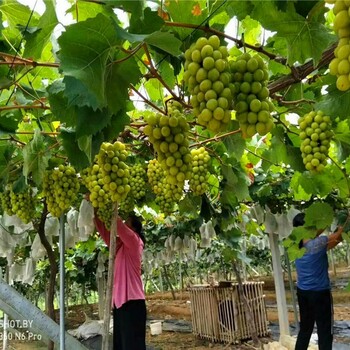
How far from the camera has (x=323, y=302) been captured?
444cm

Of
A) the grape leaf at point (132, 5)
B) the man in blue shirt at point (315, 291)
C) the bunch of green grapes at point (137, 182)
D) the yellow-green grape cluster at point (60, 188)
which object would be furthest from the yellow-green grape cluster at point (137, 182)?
the man in blue shirt at point (315, 291)

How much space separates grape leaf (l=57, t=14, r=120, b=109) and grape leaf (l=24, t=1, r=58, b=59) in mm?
301

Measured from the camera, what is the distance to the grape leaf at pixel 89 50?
105 cm

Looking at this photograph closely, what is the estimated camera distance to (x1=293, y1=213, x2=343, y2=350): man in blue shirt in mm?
4340

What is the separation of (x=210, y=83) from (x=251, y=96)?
129mm

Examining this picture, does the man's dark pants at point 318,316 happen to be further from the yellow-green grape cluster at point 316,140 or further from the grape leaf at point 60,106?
the grape leaf at point 60,106

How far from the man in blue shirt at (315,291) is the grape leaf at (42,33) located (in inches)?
136

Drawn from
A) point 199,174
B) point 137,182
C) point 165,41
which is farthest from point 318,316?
point 165,41

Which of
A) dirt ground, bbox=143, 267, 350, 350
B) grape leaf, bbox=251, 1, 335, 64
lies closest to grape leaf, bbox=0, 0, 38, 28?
grape leaf, bbox=251, 1, 335, 64

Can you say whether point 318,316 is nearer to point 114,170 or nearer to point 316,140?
point 316,140

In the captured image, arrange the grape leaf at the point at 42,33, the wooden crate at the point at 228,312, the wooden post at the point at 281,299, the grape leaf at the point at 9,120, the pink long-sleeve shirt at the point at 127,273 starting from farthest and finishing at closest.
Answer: the wooden crate at the point at 228,312
the wooden post at the point at 281,299
the pink long-sleeve shirt at the point at 127,273
the grape leaf at the point at 9,120
the grape leaf at the point at 42,33

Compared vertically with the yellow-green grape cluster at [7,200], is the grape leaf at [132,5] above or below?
above

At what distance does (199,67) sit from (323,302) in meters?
4.05

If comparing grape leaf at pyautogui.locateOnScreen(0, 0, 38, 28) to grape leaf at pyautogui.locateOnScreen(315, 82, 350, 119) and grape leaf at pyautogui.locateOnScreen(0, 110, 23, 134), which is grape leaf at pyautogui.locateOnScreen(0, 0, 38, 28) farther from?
grape leaf at pyautogui.locateOnScreen(315, 82, 350, 119)
